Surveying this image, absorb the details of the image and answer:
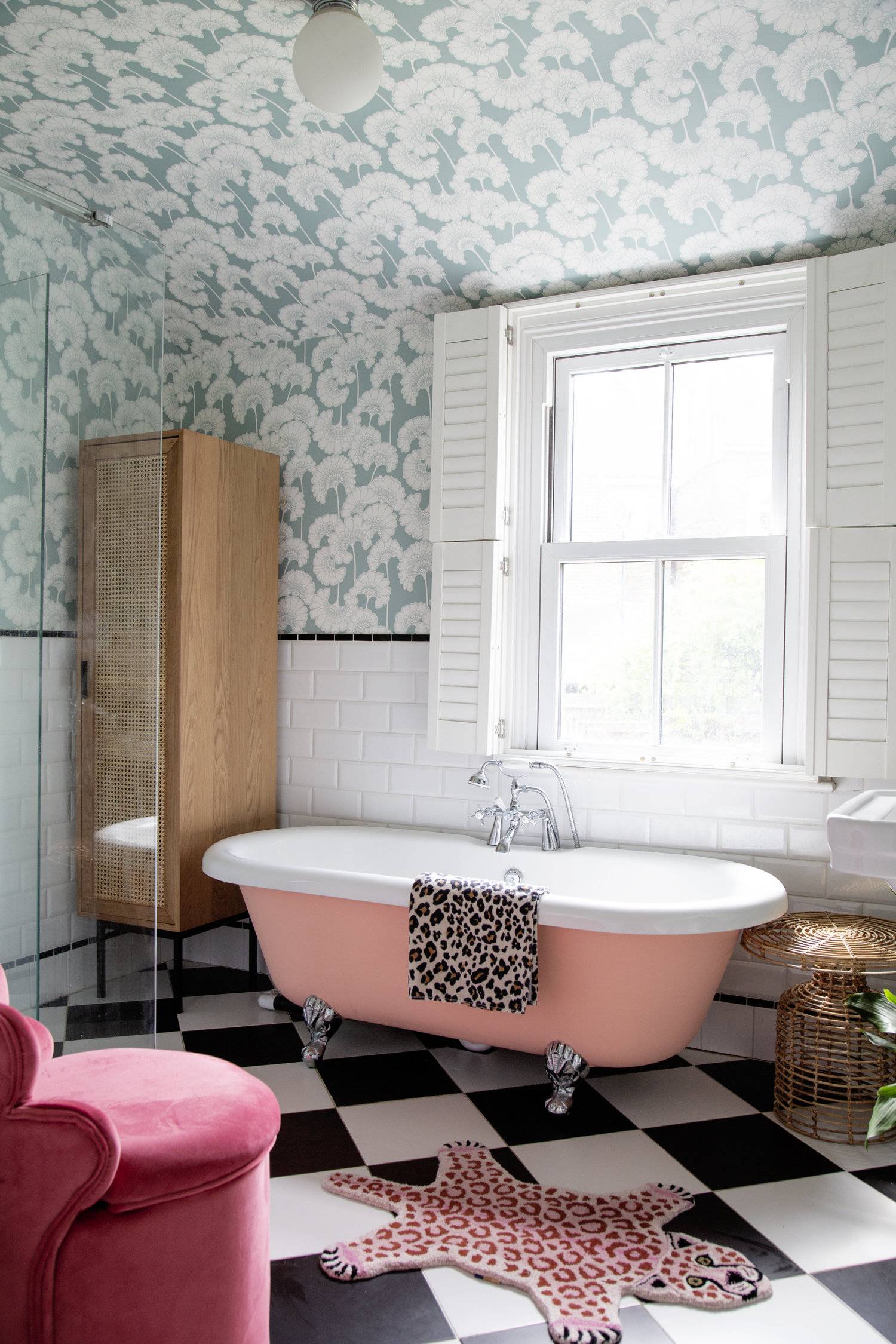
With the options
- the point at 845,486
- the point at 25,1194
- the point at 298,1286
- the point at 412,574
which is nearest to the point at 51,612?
the point at 25,1194

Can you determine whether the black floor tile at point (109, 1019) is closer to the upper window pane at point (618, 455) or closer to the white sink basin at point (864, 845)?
the white sink basin at point (864, 845)

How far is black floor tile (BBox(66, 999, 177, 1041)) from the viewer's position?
7.64ft

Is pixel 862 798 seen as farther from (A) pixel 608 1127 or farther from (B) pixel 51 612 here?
(B) pixel 51 612

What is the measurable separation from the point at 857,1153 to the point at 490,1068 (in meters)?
1.05

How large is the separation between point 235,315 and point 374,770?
187cm

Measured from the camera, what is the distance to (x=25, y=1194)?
142cm

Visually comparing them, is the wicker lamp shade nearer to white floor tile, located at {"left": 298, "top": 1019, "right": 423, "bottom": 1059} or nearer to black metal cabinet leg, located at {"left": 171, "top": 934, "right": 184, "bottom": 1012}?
white floor tile, located at {"left": 298, "top": 1019, "right": 423, "bottom": 1059}

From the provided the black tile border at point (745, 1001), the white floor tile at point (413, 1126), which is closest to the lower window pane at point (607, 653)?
the black tile border at point (745, 1001)

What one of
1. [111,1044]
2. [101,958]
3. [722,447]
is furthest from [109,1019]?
[722,447]

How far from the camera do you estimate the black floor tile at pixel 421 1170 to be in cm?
240

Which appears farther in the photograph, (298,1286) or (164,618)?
(164,618)

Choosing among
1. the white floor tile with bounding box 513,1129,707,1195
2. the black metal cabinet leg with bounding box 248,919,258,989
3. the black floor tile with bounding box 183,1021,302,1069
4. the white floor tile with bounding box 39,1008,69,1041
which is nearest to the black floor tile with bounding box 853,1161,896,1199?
the white floor tile with bounding box 513,1129,707,1195

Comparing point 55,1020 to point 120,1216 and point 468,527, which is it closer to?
point 120,1216

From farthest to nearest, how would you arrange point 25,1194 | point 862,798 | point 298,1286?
point 862,798 < point 298,1286 < point 25,1194
